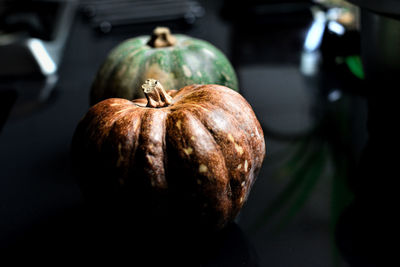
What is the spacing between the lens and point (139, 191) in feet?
2.03

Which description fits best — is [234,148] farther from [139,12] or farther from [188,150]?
[139,12]

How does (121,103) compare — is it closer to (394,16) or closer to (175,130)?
(175,130)

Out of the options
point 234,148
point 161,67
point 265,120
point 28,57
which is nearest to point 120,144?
point 234,148

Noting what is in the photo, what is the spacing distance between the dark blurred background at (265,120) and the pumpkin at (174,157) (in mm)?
98

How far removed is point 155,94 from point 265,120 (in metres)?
0.48

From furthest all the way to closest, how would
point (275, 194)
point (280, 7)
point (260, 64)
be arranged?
point (280, 7)
point (260, 64)
point (275, 194)

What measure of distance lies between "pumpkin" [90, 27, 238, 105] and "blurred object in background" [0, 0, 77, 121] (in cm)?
45

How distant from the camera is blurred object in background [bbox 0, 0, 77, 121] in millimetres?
1316

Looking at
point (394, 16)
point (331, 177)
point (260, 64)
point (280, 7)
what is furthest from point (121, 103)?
point (280, 7)

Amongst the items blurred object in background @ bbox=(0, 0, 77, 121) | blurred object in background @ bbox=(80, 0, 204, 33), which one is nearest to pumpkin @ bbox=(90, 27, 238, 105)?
blurred object in background @ bbox=(0, 0, 77, 121)

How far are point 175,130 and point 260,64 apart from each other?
0.81 meters

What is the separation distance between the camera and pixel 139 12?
1.69m

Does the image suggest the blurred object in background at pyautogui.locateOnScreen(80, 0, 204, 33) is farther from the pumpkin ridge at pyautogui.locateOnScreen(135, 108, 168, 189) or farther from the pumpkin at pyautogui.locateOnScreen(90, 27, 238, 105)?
the pumpkin ridge at pyautogui.locateOnScreen(135, 108, 168, 189)

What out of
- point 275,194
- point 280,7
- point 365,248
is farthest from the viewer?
point 280,7
